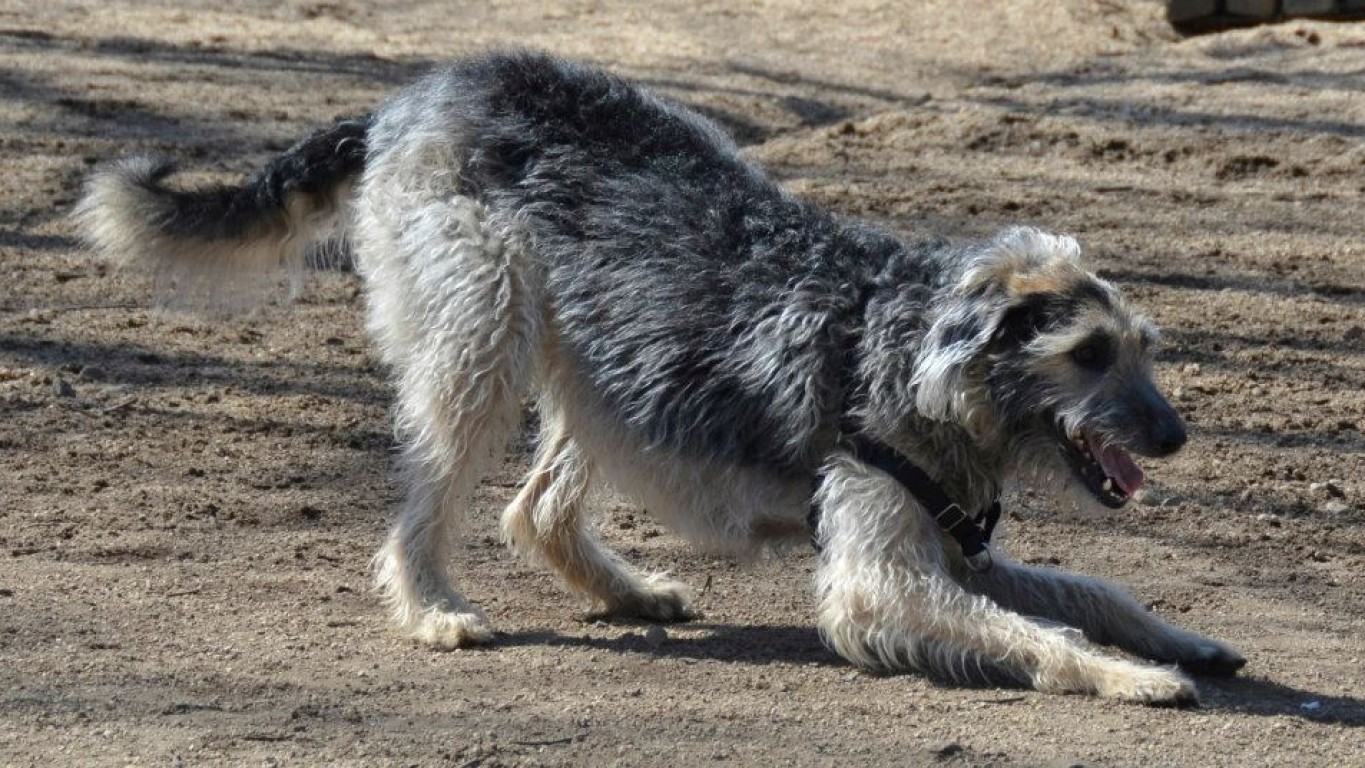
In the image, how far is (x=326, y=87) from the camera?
12250 millimetres

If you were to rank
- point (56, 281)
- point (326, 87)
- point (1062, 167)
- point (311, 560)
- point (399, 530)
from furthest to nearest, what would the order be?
point (326, 87), point (1062, 167), point (56, 281), point (311, 560), point (399, 530)

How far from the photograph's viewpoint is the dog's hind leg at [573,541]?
614 cm

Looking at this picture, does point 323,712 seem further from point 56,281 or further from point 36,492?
point 56,281

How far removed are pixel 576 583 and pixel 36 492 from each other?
1982mm

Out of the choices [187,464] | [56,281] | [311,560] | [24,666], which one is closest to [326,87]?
[56,281]

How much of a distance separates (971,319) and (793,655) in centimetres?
112

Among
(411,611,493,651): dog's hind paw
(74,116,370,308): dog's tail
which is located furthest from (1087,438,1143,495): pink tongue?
(74,116,370,308): dog's tail

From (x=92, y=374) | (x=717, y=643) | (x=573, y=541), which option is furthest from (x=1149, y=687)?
(x=92, y=374)

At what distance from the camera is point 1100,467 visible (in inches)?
211

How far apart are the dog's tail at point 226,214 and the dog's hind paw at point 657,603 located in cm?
141

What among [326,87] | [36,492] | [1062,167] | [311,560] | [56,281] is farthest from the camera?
[326,87]

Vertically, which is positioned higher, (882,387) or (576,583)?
(882,387)

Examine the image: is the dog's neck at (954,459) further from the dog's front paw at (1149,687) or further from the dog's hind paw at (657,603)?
the dog's hind paw at (657,603)

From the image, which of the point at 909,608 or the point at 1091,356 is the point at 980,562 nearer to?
the point at 909,608
